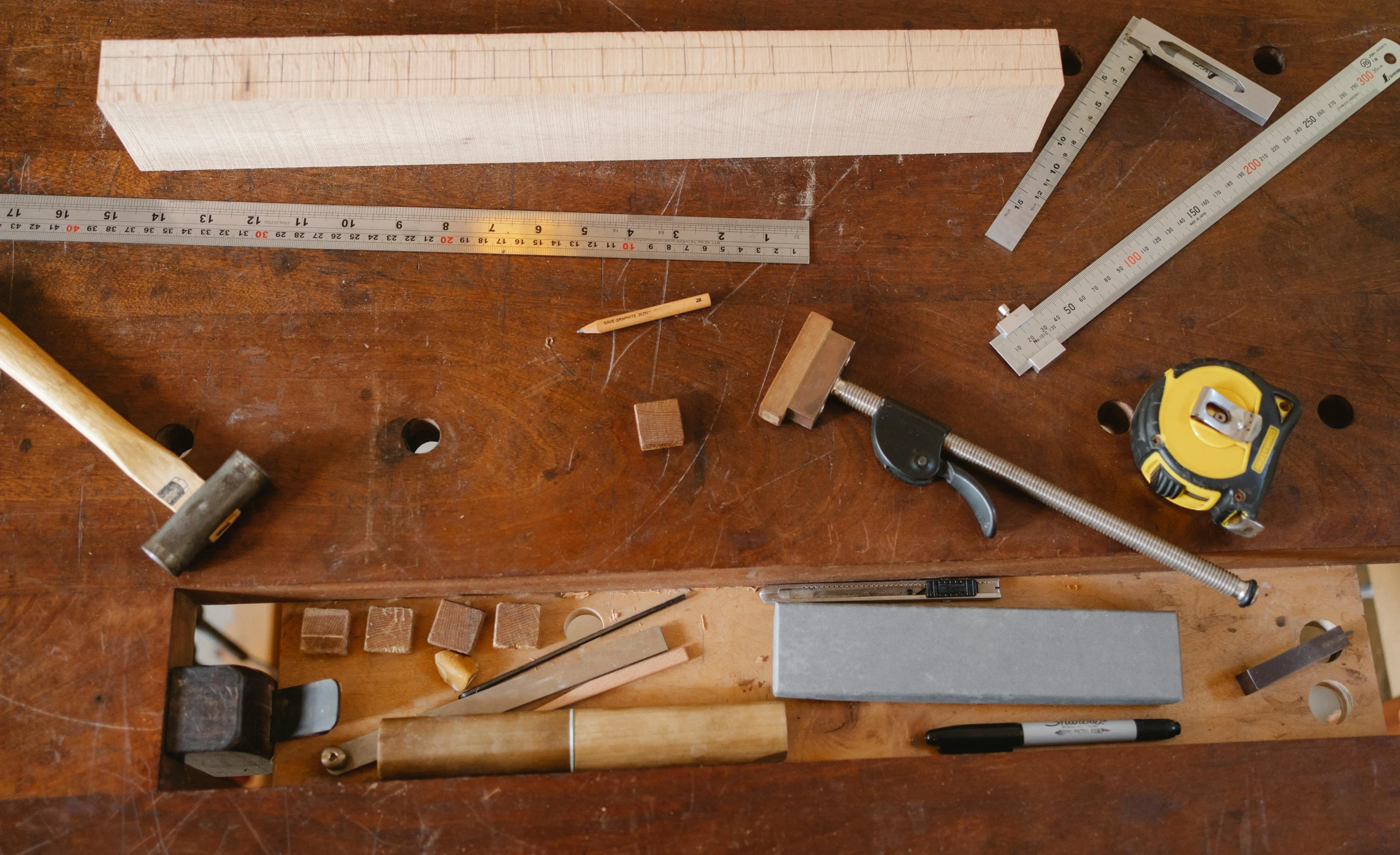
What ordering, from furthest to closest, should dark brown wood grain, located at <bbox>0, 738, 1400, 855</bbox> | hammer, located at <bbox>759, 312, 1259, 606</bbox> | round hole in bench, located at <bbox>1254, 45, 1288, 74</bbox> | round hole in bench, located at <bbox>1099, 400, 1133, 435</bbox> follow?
round hole in bench, located at <bbox>1254, 45, 1288, 74</bbox>
round hole in bench, located at <bbox>1099, 400, 1133, 435</bbox>
hammer, located at <bbox>759, 312, 1259, 606</bbox>
dark brown wood grain, located at <bbox>0, 738, 1400, 855</bbox>

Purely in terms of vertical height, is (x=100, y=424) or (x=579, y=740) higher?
(x=100, y=424)

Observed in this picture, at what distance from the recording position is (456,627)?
1.53 metres

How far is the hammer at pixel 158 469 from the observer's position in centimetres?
140

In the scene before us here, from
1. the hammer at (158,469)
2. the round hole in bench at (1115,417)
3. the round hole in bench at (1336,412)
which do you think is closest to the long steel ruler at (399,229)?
the hammer at (158,469)

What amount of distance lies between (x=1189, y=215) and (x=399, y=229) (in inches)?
61.7

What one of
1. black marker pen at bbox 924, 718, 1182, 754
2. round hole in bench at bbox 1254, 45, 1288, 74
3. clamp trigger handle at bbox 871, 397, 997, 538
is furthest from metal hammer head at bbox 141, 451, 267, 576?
round hole in bench at bbox 1254, 45, 1288, 74

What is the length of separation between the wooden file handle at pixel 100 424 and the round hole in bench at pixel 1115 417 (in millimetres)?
1620

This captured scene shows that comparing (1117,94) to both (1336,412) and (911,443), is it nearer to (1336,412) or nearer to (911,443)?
(1336,412)

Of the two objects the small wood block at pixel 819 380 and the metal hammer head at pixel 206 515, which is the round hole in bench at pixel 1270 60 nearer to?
the small wood block at pixel 819 380

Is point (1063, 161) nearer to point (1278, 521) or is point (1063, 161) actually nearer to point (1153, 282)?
point (1153, 282)

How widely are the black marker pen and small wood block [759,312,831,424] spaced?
630 mm

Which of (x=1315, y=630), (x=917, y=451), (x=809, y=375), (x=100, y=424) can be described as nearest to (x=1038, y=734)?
(x=917, y=451)

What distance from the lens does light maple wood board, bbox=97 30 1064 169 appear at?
5.07 ft

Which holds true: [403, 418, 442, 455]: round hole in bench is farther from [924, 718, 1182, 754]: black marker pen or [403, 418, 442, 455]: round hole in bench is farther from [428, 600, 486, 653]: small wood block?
Result: [924, 718, 1182, 754]: black marker pen
